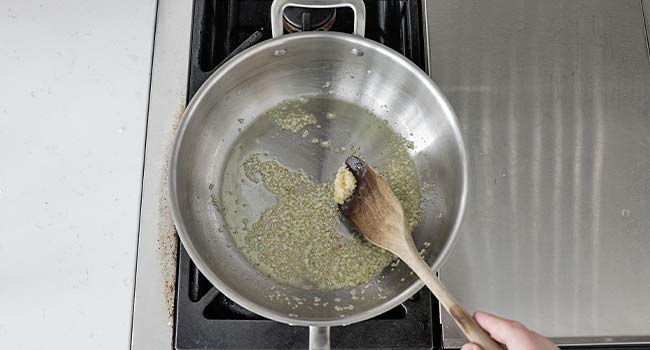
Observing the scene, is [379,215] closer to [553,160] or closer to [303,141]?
[303,141]

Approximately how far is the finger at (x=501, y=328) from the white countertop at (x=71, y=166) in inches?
16.8

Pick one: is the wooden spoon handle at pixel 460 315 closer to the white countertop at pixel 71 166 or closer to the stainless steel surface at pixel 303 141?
the stainless steel surface at pixel 303 141

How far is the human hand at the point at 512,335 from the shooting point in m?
0.58

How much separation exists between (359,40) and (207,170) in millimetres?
273

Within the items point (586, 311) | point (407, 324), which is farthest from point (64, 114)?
point (586, 311)

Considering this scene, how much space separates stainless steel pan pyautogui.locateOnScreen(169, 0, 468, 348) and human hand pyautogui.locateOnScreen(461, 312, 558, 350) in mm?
93

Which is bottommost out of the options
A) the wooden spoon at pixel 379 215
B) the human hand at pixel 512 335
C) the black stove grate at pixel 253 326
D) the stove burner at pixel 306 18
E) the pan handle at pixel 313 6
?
the human hand at pixel 512 335

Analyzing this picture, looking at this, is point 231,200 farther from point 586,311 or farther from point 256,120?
point 586,311

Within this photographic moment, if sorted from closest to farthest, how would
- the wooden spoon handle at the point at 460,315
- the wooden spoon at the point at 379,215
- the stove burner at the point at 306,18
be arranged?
the wooden spoon handle at the point at 460,315 → the wooden spoon at the point at 379,215 → the stove burner at the point at 306,18

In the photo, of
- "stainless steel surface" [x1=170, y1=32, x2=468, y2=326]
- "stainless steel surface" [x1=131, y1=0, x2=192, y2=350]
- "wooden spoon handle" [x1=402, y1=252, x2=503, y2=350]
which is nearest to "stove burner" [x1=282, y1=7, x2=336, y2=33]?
"stainless steel surface" [x1=170, y1=32, x2=468, y2=326]

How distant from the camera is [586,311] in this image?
0.75m

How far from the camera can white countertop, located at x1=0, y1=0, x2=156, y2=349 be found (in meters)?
0.72

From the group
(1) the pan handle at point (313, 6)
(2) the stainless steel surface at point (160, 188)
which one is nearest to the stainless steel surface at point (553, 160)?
(1) the pan handle at point (313, 6)

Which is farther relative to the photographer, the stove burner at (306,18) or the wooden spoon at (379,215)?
the stove burner at (306,18)
